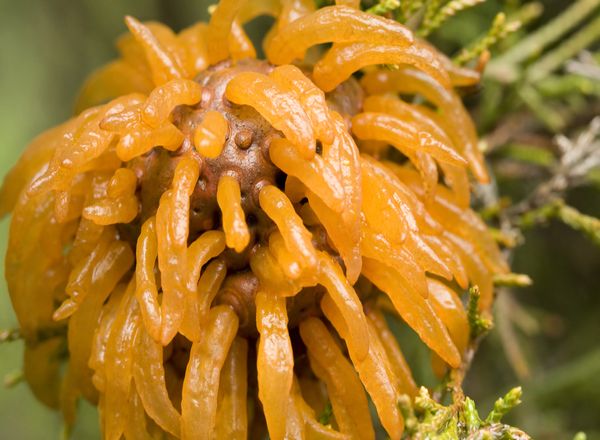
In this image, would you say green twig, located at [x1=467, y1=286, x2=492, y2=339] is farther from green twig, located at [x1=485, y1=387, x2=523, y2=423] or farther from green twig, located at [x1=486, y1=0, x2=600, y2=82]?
green twig, located at [x1=486, y1=0, x2=600, y2=82]

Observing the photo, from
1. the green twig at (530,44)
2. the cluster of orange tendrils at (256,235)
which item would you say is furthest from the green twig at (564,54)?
the cluster of orange tendrils at (256,235)

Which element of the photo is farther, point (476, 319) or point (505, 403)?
point (476, 319)

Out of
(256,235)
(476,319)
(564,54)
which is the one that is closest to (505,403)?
(476,319)

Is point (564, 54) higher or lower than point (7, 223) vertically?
higher

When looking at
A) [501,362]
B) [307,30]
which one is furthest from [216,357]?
[501,362]

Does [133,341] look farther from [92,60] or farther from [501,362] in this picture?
[92,60]

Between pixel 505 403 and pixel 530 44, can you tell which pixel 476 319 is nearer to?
pixel 505 403
